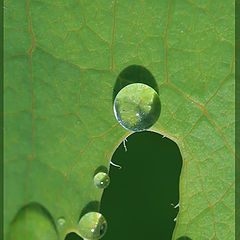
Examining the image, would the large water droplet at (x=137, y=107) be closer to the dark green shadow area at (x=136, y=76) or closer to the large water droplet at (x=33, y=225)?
the dark green shadow area at (x=136, y=76)

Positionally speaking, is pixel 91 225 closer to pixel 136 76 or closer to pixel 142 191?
pixel 142 191

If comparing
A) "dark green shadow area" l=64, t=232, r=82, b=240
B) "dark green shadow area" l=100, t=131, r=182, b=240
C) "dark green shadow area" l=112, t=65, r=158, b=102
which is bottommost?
"dark green shadow area" l=64, t=232, r=82, b=240

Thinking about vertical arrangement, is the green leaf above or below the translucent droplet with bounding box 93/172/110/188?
above

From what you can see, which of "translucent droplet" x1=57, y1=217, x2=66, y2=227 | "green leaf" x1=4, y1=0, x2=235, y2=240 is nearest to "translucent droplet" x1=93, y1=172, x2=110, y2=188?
"green leaf" x1=4, y1=0, x2=235, y2=240

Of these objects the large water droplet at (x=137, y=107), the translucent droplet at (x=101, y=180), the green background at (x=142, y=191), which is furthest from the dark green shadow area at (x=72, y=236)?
the large water droplet at (x=137, y=107)

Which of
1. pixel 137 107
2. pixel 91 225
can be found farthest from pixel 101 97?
pixel 91 225

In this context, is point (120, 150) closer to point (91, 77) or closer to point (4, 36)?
point (91, 77)

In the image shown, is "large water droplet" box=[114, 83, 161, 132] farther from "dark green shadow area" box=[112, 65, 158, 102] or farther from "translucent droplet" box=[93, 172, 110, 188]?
"translucent droplet" box=[93, 172, 110, 188]

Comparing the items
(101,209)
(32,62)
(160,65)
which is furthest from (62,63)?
(101,209)

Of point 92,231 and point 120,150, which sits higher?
point 120,150
